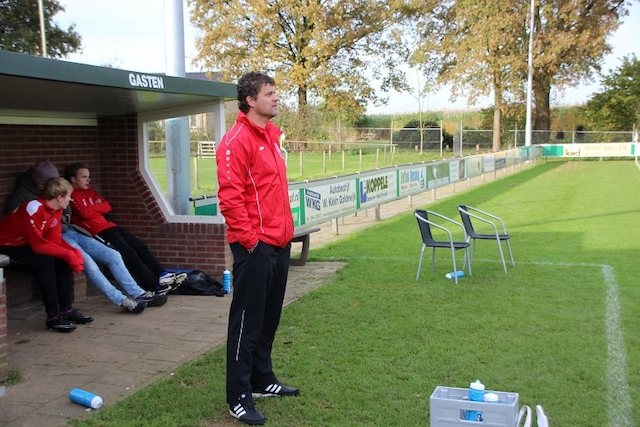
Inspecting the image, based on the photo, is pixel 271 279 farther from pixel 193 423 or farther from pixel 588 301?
pixel 588 301

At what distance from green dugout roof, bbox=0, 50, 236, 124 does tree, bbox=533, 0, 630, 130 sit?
38.7 meters

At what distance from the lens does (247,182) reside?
392 centimetres

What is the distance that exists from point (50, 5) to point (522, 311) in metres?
32.9

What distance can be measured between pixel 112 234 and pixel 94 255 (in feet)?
1.66

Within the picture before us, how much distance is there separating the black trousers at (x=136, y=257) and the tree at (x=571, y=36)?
3920 centimetres

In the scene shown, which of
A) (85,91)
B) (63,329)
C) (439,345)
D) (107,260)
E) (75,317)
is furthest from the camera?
(107,260)

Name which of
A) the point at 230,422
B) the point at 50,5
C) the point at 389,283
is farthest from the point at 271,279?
the point at 50,5

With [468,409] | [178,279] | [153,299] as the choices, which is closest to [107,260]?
[153,299]

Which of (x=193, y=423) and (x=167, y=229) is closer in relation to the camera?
(x=193, y=423)

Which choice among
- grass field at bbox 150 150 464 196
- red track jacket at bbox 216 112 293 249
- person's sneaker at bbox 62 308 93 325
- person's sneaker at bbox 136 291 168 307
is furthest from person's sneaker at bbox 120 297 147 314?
grass field at bbox 150 150 464 196

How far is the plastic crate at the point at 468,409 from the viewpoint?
329cm

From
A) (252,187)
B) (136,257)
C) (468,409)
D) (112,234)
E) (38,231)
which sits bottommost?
(468,409)

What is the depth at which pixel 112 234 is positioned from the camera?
23.4 ft

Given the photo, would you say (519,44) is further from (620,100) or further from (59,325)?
(59,325)
